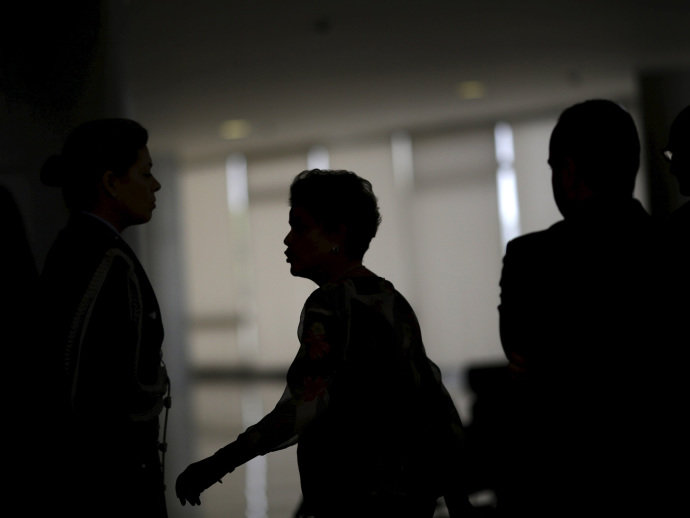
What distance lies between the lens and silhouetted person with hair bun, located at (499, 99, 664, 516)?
1.74 metres

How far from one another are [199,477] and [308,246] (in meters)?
0.53

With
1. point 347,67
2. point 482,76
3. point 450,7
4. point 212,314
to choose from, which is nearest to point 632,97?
point 482,76

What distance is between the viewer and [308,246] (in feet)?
6.15

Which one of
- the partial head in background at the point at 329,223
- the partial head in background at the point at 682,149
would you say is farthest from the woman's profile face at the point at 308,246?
the partial head in background at the point at 682,149

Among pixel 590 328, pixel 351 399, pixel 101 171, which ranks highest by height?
pixel 101 171

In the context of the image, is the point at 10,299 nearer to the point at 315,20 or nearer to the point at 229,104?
the point at 315,20

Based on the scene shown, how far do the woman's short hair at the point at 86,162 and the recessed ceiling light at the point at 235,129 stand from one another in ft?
22.9

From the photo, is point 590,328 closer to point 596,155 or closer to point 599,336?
point 599,336

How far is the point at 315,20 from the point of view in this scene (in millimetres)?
5422

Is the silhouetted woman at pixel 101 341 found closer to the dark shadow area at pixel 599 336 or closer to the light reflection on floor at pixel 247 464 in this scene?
the dark shadow area at pixel 599 336

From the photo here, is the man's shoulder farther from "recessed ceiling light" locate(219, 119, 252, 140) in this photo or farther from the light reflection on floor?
"recessed ceiling light" locate(219, 119, 252, 140)

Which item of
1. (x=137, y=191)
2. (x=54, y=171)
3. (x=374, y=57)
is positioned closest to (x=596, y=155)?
(x=137, y=191)

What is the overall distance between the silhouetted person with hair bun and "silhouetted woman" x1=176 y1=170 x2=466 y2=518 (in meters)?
0.21

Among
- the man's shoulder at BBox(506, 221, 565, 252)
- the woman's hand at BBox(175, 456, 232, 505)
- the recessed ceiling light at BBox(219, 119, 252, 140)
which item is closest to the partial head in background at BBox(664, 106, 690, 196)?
the man's shoulder at BBox(506, 221, 565, 252)
